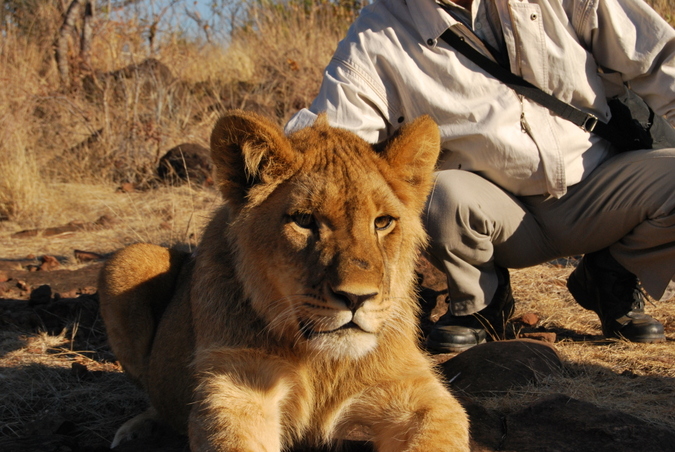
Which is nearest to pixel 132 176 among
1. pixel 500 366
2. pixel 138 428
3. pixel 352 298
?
pixel 138 428

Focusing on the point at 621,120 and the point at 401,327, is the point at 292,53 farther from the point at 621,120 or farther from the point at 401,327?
the point at 401,327

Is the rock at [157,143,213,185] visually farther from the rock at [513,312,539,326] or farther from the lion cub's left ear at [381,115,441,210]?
the lion cub's left ear at [381,115,441,210]

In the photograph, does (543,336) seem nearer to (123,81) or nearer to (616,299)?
(616,299)

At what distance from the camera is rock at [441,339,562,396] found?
3705 millimetres

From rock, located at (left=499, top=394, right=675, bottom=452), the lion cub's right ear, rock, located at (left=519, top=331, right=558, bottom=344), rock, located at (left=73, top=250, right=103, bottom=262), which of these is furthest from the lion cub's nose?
rock, located at (left=73, top=250, right=103, bottom=262)

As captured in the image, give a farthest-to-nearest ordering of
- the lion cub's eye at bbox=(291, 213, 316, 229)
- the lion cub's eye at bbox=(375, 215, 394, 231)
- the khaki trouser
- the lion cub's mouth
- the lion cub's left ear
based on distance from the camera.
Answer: the khaki trouser → the lion cub's left ear → the lion cub's eye at bbox=(375, 215, 394, 231) → the lion cub's eye at bbox=(291, 213, 316, 229) → the lion cub's mouth

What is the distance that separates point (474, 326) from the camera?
4.55 meters

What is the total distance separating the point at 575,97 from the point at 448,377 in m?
1.86

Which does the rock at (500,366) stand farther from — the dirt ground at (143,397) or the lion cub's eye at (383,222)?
the lion cub's eye at (383,222)

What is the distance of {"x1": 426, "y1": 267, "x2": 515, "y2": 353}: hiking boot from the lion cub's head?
50.7 inches

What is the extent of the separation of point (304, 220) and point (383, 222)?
0.36m

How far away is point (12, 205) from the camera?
27.5 ft

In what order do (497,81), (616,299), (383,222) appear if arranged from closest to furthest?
(383,222)
(497,81)
(616,299)

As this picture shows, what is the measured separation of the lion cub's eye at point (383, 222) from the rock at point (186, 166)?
6208 millimetres
